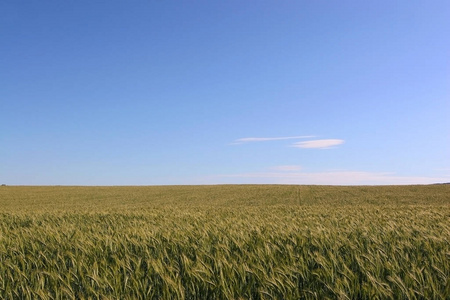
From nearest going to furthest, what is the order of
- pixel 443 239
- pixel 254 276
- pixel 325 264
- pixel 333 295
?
pixel 333 295
pixel 254 276
pixel 325 264
pixel 443 239

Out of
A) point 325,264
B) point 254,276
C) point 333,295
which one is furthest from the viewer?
point 325,264

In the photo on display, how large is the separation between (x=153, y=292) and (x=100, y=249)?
4.92 ft

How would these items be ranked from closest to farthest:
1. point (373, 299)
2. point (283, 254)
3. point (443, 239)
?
point (373, 299), point (283, 254), point (443, 239)

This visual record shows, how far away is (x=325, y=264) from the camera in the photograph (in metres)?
2.81

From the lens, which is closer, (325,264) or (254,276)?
(254,276)

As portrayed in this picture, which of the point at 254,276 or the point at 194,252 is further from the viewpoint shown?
the point at 194,252

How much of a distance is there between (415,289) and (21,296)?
3.02 m

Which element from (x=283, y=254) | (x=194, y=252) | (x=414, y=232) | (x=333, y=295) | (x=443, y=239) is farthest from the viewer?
(x=414, y=232)

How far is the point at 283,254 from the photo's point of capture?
3.33m

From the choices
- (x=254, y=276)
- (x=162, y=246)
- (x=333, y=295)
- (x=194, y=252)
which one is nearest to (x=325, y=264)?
(x=333, y=295)

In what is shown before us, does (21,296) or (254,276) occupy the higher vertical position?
(254,276)

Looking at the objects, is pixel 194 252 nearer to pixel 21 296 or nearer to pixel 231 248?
pixel 231 248

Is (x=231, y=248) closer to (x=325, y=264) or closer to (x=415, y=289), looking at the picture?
(x=325, y=264)

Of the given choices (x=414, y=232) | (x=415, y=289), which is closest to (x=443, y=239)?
(x=414, y=232)
